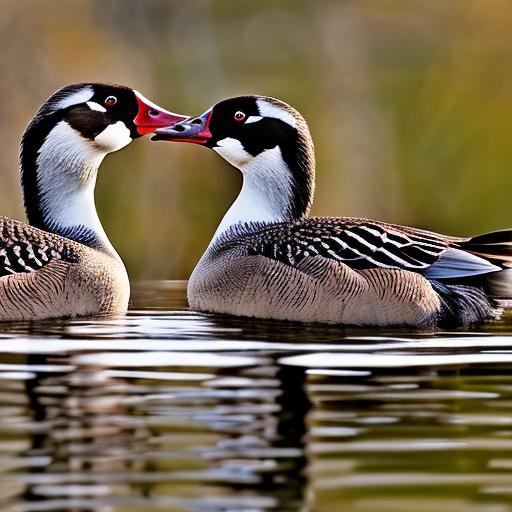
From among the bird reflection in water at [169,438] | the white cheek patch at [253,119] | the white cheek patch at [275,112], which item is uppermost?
the white cheek patch at [275,112]

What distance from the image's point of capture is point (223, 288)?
1201cm

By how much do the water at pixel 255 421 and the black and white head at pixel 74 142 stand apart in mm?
1893

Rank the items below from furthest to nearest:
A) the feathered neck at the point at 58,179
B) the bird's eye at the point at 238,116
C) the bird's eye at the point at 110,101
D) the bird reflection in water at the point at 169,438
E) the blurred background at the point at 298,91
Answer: the blurred background at the point at 298,91
the bird's eye at the point at 238,116
the bird's eye at the point at 110,101
the feathered neck at the point at 58,179
the bird reflection in water at the point at 169,438

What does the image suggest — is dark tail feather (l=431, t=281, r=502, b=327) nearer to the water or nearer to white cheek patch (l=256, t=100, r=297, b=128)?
the water

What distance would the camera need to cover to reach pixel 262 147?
12961 mm

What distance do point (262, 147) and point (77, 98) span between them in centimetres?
144

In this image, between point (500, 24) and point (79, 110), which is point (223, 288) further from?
point (500, 24)

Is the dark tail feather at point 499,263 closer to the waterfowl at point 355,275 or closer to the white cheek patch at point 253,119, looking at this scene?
the waterfowl at point 355,275

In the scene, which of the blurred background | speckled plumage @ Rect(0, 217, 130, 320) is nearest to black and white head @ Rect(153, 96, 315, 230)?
speckled plumage @ Rect(0, 217, 130, 320)

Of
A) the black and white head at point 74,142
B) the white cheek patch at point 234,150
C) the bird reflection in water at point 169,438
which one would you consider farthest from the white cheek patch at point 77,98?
the bird reflection in water at point 169,438

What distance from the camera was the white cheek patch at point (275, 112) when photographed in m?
12.9

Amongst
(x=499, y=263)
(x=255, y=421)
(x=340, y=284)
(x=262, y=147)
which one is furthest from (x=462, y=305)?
(x=255, y=421)

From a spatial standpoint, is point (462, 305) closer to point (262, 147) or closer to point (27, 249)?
point (262, 147)

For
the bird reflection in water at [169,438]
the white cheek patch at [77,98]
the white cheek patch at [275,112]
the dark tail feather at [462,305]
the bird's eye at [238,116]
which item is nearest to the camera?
the bird reflection in water at [169,438]
